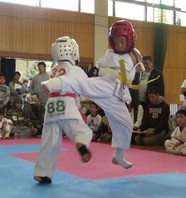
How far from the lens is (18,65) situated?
12180mm

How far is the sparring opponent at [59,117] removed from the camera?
3602 mm

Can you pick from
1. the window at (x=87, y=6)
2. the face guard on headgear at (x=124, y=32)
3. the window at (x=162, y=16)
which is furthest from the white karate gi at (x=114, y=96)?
the window at (x=162, y=16)

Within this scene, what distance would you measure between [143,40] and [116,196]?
11461 millimetres

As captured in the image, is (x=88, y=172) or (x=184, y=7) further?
(x=184, y=7)

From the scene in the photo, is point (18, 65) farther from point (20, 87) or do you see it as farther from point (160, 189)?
point (160, 189)

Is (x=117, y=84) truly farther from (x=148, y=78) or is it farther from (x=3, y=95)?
(x=3, y=95)

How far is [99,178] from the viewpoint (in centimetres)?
417

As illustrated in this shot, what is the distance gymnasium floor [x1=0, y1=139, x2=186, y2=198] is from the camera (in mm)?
3445

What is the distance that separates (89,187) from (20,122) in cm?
632

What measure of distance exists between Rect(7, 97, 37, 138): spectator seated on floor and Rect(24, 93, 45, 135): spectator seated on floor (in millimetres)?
216

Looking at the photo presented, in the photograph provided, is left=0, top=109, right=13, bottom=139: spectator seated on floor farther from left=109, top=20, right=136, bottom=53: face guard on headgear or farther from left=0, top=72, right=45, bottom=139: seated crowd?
left=109, top=20, right=136, bottom=53: face guard on headgear

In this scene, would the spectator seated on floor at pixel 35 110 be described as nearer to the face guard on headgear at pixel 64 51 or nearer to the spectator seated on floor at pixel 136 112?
the spectator seated on floor at pixel 136 112

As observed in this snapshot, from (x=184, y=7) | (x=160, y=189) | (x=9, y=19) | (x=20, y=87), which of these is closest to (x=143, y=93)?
(x=20, y=87)

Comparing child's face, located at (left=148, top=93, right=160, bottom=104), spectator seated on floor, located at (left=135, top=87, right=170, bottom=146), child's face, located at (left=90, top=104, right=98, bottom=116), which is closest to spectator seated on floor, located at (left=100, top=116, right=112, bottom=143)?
child's face, located at (left=90, top=104, right=98, bottom=116)
